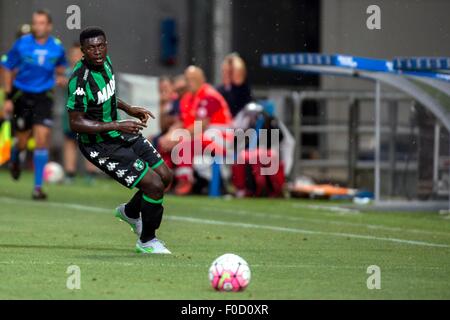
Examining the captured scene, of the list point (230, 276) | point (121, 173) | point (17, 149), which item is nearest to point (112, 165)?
point (121, 173)

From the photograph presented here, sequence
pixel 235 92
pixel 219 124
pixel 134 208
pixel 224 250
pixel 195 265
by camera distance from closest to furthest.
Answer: pixel 195 265 → pixel 134 208 → pixel 224 250 → pixel 219 124 → pixel 235 92

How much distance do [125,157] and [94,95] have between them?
0.59 metres

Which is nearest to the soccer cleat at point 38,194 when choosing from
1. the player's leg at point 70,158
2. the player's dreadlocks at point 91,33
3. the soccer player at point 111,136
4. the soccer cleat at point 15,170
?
the soccer cleat at point 15,170

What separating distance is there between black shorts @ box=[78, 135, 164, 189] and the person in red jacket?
802 centimetres

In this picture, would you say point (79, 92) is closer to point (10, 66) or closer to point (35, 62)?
point (35, 62)

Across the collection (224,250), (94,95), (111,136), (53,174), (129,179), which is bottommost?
(53,174)

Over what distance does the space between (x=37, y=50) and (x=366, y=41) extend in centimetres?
702

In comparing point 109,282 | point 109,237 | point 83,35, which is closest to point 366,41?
point 109,237

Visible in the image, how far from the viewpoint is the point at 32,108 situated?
17875 mm

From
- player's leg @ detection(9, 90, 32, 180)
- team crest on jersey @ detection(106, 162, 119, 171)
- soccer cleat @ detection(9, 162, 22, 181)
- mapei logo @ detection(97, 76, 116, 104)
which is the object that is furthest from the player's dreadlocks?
soccer cleat @ detection(9, 162, 22, 181)

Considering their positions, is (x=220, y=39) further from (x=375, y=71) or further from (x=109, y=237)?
(x=109, y=237)

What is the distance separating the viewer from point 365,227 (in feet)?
47.2

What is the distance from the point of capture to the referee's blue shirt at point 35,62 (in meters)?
17.9

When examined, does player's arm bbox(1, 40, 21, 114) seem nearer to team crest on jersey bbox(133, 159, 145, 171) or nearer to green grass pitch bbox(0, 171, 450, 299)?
green grass pitch bbox(0, 171, 450, 299)
